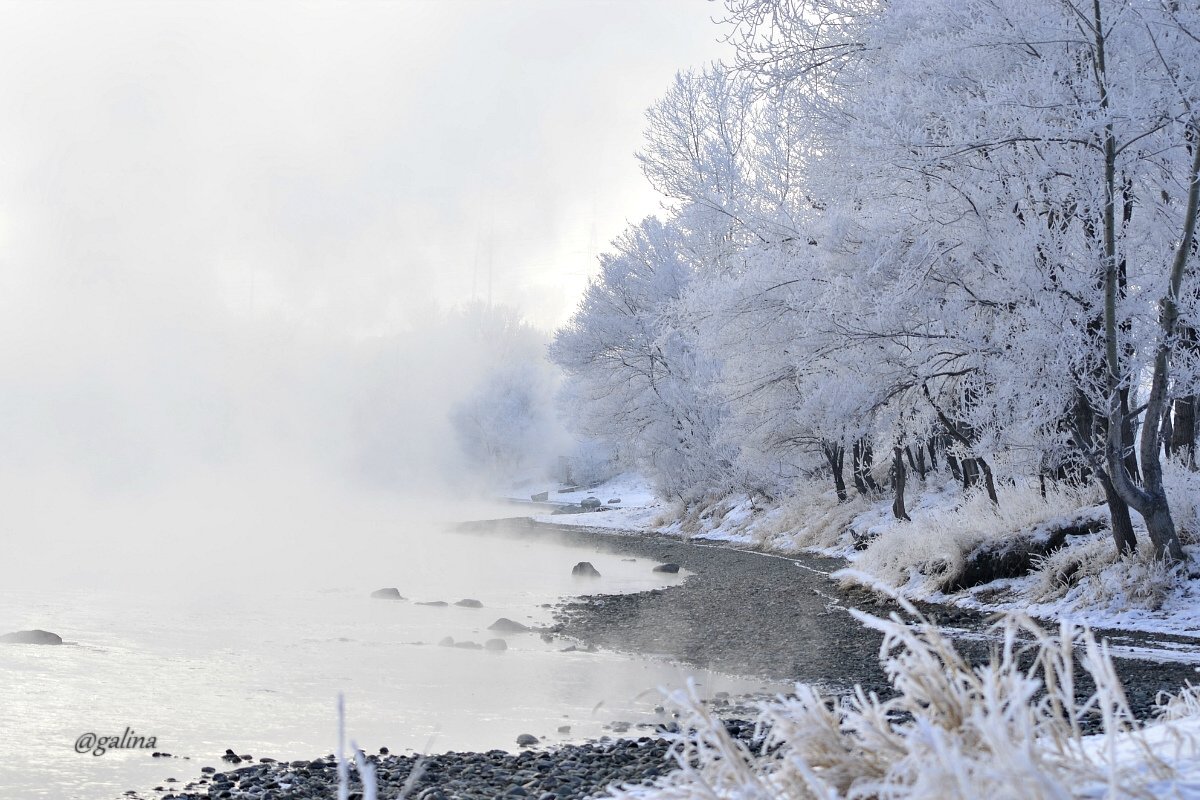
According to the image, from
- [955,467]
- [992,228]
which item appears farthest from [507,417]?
[992,228]

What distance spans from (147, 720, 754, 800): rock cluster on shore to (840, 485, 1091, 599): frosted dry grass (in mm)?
6888

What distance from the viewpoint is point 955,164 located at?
449 inches

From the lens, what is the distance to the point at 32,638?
38.3 ft

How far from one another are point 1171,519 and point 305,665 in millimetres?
9490

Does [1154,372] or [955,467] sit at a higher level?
[1154,372]

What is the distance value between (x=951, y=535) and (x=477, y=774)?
9.51 metres

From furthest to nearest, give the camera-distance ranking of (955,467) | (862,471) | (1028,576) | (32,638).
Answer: (862,471), (955,467), (1028,576), (32,638)

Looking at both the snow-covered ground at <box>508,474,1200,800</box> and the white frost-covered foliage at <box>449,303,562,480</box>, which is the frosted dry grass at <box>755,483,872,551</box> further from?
the white frost-covered foliage at <box>449,303,562,480</box>

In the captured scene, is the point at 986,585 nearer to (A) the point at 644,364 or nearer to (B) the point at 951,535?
(B) the point at 951,535

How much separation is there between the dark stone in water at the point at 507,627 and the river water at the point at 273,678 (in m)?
0.38

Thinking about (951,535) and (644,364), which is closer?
(951,535)

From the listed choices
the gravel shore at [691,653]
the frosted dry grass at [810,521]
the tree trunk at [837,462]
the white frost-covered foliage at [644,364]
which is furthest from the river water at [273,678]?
the white frost-covered foliage at [644,364]

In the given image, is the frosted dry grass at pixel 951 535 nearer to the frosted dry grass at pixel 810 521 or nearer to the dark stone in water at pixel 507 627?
the dark stone in water at pixel 507 627

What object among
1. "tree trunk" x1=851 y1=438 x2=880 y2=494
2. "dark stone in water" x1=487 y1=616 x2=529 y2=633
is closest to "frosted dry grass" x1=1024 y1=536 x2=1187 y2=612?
"dark stone in water" x1=487 y1=616 x2=529 y2=633
